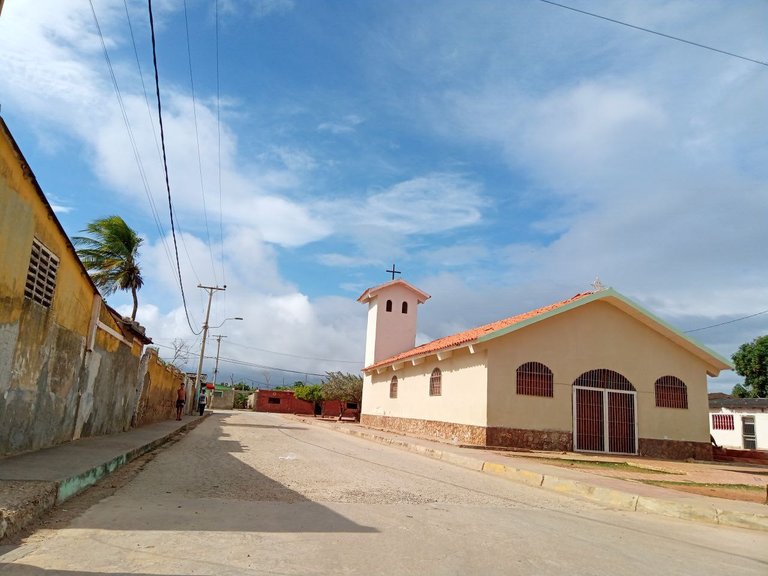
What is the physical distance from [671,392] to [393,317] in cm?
Result: 1648

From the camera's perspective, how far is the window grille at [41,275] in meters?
8.89

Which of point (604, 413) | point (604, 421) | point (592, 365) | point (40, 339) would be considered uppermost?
point (592, 365)

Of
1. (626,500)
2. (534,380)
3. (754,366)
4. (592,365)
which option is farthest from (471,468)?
(754,366)

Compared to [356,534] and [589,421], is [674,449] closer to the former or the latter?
[589,421]

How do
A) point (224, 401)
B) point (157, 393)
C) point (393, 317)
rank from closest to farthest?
1. point (157, 393)
2. point (393, 317)
3. point (224, 401)

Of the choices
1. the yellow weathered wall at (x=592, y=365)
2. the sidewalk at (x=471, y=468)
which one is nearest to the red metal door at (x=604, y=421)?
the yellow weathered wall at (x=592, y=365)

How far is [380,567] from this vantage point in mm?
4574

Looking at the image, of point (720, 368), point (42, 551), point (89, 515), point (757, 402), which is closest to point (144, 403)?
point (89, 515)

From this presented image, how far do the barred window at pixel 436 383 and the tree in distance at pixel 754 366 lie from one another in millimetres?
33986

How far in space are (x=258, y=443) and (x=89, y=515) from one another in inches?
447

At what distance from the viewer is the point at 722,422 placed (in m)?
31.8

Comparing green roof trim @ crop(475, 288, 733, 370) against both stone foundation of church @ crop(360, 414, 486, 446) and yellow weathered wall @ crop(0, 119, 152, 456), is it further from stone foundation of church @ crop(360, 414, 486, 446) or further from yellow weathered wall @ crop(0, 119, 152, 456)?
yellow weathered wall @ crop(0, 119, 152, 456)

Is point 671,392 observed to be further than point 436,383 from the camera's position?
No

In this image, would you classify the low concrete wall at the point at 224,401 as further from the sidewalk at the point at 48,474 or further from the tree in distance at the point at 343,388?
the sidewalk at the point at 48,474
